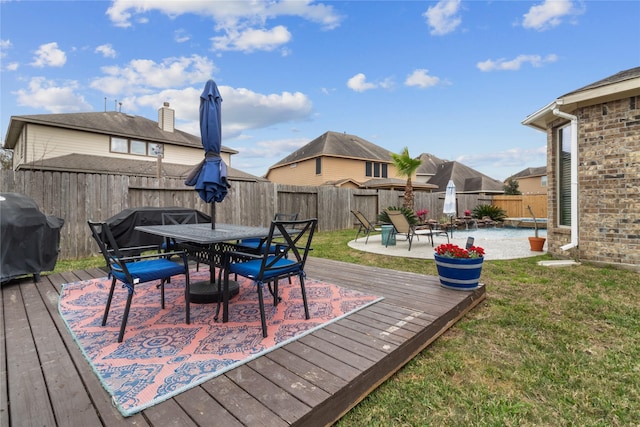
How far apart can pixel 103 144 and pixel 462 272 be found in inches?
658

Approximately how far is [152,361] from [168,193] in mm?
6735

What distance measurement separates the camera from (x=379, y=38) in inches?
374

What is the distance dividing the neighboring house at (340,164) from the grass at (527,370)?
1538cm

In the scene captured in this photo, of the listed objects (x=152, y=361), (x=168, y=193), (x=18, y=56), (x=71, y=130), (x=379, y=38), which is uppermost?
(x=379, y=38)

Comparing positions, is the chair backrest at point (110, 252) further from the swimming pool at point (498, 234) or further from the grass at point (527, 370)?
the swimming pool at point (498, 234)

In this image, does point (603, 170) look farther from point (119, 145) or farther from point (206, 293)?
point (119, 145)

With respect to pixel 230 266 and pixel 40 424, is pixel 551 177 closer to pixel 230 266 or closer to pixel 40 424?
pixel 230 266

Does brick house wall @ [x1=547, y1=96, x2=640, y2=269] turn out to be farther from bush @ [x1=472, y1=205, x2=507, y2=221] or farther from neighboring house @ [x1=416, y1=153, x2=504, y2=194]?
neighboring house @ [x1=416, y1=153, x2=504, y2=194]

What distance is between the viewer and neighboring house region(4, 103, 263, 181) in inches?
494

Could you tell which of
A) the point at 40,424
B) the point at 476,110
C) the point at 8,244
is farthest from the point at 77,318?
the point at 476,110

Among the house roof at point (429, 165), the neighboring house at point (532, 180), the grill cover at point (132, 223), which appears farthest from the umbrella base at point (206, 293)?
the neighboring house at point (532, 180)

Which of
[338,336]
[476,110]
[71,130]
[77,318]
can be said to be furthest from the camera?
[71,130]

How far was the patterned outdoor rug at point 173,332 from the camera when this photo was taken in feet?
5.93

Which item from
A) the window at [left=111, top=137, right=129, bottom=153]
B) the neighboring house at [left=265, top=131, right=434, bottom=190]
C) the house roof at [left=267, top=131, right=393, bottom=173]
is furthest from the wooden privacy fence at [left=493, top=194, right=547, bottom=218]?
the window at [left=111, top=137, right=129, bottom=153]
